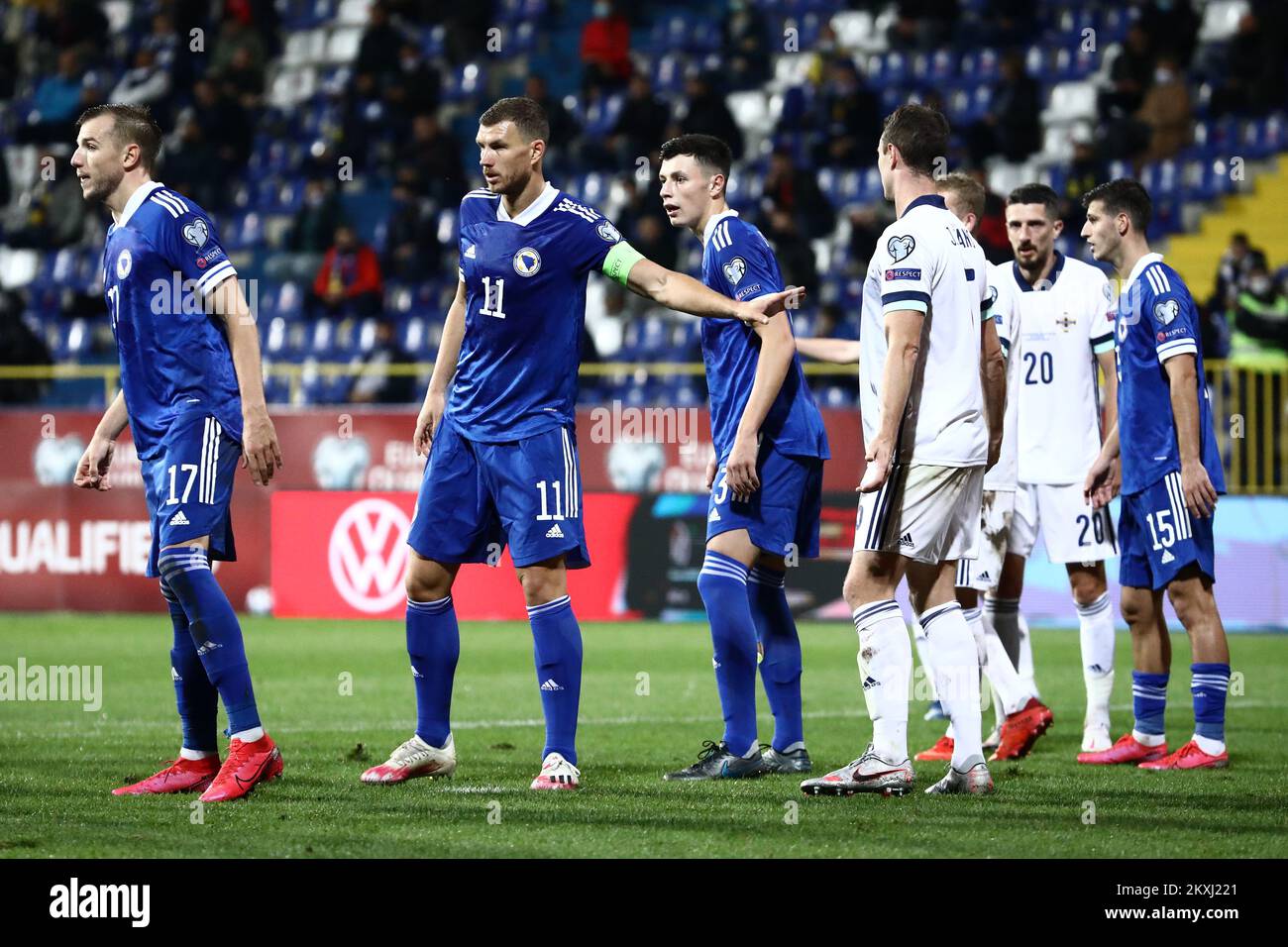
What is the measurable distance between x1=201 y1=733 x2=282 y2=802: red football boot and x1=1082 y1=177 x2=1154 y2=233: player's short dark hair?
4076 millimetres

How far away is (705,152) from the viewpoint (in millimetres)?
7113

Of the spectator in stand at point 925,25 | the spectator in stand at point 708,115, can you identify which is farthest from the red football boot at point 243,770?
the spectator in stand at point 925,25

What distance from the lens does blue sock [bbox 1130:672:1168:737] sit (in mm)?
7556

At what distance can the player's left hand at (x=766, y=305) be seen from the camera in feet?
19.9

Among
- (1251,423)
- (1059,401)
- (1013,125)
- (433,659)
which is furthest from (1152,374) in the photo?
(1013,125)

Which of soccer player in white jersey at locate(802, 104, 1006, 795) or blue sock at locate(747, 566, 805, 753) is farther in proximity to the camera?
blue sock at locate(747, 566, 805, 753)

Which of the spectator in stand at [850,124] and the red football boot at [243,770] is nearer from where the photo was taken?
the red football boot at [243,770]

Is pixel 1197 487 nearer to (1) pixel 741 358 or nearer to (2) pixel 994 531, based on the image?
(2) pixel 994 531

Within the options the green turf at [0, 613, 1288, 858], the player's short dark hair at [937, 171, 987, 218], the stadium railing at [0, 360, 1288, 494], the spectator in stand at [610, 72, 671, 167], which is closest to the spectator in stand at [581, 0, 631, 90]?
the spectator in stand at [610, 72, 671, 167]

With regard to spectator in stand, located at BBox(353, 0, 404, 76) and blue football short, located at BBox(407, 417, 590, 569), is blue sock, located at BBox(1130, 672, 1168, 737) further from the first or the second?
spectator in stand, located at BBox(353, 0, 404, 76)

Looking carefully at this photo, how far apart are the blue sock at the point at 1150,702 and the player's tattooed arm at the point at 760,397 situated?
2.10 metres

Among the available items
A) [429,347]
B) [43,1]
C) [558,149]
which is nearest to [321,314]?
[429,347]

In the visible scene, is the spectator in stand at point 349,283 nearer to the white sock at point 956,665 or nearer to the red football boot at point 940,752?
the red football boot at point 940,752
